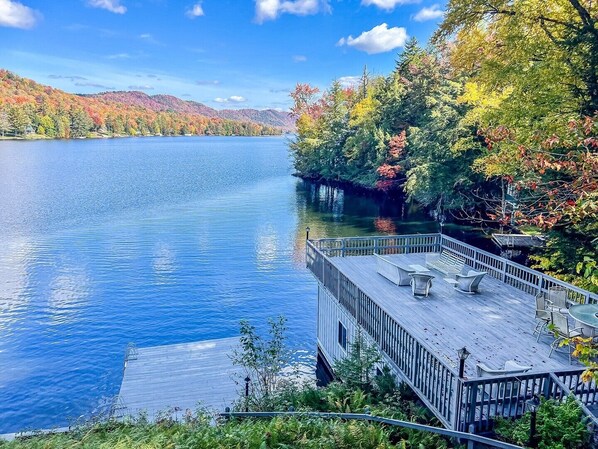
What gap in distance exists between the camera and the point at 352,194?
52719 mm

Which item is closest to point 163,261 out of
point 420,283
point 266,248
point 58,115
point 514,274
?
point 266,248

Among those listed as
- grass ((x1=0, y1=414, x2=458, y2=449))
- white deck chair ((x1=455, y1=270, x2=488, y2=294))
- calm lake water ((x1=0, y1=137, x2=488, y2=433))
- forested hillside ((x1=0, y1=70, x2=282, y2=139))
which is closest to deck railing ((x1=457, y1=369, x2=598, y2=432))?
grass ((x1=0, y1=414, x2=458, y2=449))

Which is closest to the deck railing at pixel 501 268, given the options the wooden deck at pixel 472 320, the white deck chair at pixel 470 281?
the wooden deck at pixel 472 320

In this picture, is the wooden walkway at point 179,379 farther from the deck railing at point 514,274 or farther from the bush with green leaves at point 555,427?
the deck railing at point 514,274

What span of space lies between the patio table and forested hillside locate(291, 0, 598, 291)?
4.44ft

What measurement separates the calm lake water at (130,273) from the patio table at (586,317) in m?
9.34

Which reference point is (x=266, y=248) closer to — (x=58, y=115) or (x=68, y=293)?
(x=68, y=293)

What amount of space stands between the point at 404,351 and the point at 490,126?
32.2ft

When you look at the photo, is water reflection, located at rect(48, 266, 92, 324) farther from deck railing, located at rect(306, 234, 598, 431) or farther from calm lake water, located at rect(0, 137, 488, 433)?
deck railing, located at rect(306, 234, 598, 431)

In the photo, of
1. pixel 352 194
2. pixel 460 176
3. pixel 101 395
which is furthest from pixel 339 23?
pixel 101 395

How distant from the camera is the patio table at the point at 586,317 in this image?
7.31 m

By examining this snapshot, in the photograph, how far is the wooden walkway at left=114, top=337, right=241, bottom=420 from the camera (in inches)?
434

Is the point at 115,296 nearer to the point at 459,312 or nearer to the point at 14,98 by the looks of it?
the point at 459,312

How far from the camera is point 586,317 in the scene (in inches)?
296
